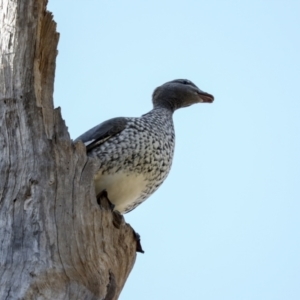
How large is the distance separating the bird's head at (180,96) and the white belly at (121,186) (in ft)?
4.71

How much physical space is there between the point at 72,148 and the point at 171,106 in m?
2.72

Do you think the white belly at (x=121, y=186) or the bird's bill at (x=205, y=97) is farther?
the bird's bill at (x=205, y=97)

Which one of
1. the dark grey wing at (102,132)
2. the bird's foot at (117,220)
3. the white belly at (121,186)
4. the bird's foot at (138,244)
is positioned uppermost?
the dark grey wing at (102,132)

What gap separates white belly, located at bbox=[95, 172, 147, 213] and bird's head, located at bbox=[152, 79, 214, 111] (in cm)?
143

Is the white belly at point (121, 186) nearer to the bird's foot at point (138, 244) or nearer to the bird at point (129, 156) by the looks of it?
the bird at point (129, 156)

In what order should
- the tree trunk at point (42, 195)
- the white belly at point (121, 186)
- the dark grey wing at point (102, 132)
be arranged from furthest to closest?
the dark grey wing at point (102, 132)
the white belly at point (121, 186)
the tree trunk at point (42, 195)

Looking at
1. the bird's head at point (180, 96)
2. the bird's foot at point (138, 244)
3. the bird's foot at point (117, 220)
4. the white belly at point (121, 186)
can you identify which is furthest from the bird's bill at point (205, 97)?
the bird's foot at point (117, 220)

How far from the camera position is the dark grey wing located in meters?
7.18

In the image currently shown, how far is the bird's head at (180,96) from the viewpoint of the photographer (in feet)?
27.8

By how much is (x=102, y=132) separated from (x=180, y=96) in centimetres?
145

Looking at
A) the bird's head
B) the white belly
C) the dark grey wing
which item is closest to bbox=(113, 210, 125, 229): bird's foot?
the white belly

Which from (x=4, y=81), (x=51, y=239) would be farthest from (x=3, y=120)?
(x=51, y=239)

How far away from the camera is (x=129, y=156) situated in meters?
7.09

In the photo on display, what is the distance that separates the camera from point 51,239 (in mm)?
5363
